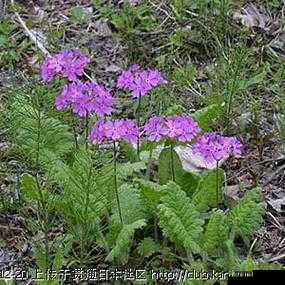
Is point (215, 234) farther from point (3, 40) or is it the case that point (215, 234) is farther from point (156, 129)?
point (3, 40)

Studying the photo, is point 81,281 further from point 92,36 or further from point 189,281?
point 92,36

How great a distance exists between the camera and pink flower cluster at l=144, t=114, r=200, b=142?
8.87 ft

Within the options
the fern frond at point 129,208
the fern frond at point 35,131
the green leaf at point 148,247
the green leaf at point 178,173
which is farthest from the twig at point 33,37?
the green leaf at point 148,247

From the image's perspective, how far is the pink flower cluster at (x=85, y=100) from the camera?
282cm

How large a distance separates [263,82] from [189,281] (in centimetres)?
166

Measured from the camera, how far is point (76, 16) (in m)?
4.52

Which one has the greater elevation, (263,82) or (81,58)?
(81,58)

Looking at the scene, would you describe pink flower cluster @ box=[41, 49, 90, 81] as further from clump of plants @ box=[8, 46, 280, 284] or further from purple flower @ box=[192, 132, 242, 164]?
purple flower @ box=[192, 132, 242, 164]

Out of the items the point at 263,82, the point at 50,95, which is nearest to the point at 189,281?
the point at 50,95

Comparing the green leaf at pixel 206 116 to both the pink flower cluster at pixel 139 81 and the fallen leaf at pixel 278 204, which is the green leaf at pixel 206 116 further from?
the fallen leaf at pixel 278 204

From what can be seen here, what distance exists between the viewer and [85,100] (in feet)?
9.24

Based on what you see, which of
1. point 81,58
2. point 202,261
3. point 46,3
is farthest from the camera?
point 46,3

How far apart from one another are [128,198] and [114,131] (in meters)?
0.33

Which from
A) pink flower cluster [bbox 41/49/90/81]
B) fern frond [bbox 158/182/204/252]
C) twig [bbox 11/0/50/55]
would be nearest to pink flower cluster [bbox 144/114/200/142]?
fern frond [bbox 158/182/204/252]
